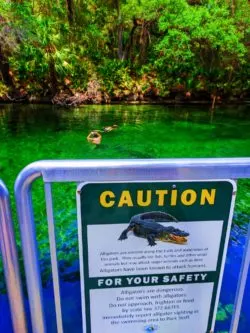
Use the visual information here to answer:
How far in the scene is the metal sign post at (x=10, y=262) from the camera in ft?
3.85

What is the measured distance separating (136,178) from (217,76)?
18.9 meters

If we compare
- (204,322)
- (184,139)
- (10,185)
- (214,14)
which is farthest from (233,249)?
(214,14)

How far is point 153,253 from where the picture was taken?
1293mm

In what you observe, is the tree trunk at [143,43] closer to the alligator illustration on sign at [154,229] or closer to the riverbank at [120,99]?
the riverbank at [120,99]

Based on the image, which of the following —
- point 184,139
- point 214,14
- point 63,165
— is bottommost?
point 184,139

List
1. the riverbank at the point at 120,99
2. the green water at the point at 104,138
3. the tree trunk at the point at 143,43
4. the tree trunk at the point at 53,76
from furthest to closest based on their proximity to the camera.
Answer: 1. the tree trunk at the point at 143,43
2. the riverbank at the point at 120,99
3. the tree trunk at the point at 53,76
4. the green water at the point at 104,138

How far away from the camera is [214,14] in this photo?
15.2 meters

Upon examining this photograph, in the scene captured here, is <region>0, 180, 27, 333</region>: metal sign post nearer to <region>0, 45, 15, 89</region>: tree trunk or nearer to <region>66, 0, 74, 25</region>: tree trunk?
<region>0, 45, 15, 89</region>: tree trunk

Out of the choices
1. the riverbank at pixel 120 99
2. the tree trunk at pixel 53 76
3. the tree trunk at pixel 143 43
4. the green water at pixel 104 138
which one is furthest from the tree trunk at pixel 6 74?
the tree trunk at pixel 143 43

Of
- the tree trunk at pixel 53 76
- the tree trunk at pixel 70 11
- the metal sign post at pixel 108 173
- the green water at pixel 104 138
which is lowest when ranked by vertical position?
the green water at pixel 104 138

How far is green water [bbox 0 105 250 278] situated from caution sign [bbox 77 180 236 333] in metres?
2.79

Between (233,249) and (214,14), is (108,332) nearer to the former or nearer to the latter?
(233,249)

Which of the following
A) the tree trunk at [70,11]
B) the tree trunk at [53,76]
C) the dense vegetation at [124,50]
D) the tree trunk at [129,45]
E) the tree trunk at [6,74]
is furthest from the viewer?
the tree trunk at [129,45]

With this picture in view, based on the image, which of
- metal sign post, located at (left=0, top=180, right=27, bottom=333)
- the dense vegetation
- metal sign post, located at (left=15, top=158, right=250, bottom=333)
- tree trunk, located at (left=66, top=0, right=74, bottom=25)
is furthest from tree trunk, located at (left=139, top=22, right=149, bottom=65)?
Answer: metal sign post, located at (left=0, top=180, right=27, bottom=333)
